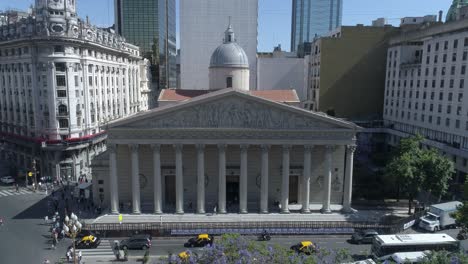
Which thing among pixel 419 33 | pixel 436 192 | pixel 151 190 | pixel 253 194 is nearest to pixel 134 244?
pixel 151 190

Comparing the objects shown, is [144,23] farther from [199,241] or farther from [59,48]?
[199,241]

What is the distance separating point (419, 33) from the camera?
63844 millimetres

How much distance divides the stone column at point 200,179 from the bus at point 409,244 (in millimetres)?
19566

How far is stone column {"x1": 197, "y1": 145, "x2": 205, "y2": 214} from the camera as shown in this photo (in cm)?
4025

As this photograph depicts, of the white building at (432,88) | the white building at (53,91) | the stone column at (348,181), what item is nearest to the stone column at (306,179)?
the stone column at (348,181)

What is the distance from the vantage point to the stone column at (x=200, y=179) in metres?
40.3

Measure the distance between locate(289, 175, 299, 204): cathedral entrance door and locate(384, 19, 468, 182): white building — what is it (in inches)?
968

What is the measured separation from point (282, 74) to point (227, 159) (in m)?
57.7

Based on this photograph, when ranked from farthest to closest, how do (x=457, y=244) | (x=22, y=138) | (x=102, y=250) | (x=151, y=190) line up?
(x=22, y=138) → (x=151, y=190) → (x=102, y=250) → (x=457, y=244)

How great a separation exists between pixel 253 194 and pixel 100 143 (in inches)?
1515

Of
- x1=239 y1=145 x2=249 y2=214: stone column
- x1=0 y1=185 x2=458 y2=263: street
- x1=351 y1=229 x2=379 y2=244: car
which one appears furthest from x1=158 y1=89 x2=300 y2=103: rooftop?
x1=351 y1=229 x2=379 y2=244: car

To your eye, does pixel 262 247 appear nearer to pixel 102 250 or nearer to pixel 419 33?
pixel 102 250

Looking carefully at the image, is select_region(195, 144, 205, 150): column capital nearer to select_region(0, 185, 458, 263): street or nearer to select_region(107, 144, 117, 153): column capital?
select_region(107, 144, 117, 153): column capital

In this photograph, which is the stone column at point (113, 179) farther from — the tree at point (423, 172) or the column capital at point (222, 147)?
the tree at point (423, 172)
